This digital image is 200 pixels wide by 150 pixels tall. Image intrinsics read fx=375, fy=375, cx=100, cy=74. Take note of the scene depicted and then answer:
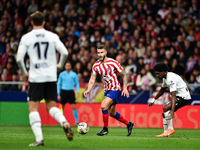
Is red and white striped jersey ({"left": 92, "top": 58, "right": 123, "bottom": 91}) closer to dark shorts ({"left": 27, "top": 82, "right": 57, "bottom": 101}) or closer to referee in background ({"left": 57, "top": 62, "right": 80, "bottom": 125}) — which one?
dark shorts ({"left": 27, "top": 82, "right": 57, "bottom": 101})

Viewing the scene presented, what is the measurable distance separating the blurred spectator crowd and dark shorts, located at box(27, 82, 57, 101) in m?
9.15

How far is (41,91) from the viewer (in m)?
6.80

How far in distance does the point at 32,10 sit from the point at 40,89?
16121mm

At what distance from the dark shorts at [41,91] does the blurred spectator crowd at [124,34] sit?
915 cm

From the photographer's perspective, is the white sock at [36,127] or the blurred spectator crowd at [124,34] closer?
the white sock at [36,127]

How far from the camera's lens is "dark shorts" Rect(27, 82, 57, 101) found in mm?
6750

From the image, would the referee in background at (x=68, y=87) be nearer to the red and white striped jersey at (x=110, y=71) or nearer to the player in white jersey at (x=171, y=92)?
the red and white striped jersey at (x=110, y=71)

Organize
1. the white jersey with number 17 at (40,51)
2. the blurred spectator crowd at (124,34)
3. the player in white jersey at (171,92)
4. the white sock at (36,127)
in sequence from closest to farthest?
the white sock at (36,127), the white jersey with number 17 at (40,51), the player in white jersey at (171,92), the blurred spectator crowd at (124,34)

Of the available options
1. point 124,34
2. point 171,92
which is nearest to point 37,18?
point 171,92

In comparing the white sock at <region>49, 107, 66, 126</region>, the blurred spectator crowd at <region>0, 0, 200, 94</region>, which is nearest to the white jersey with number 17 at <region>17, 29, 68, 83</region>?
the white sock at <region>49, 107, 66, 126</region>

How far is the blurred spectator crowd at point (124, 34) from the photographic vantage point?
1611 centimetres

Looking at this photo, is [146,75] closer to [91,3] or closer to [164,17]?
[164,17]

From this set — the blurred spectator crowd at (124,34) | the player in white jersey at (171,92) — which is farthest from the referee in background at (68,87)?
the player in white jersey at (171,92)

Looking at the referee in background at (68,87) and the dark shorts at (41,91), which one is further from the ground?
the dark shorts at (41,91)
